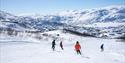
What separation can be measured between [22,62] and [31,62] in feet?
2.73

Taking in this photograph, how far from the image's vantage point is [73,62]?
2109 centimetres

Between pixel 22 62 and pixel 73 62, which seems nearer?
pixel 22 62

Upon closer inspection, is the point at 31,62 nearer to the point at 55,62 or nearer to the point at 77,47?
the point at 55,62

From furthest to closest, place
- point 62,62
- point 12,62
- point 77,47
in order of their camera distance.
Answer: point 77,47 < point 62,62 < point 12,62

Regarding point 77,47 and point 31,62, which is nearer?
point 31,62

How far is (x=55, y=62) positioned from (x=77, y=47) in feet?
26.8

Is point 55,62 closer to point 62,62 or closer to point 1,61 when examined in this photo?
point 62,62

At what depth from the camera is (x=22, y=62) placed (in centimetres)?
1966

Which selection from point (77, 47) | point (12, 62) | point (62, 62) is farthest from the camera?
point (77, 47)

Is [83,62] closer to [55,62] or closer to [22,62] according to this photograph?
[55,62]

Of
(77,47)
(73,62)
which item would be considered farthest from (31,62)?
(77,47)

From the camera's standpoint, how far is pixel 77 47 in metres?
28.3

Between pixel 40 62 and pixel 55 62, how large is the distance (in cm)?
143

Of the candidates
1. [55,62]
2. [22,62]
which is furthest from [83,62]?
[22,62]
